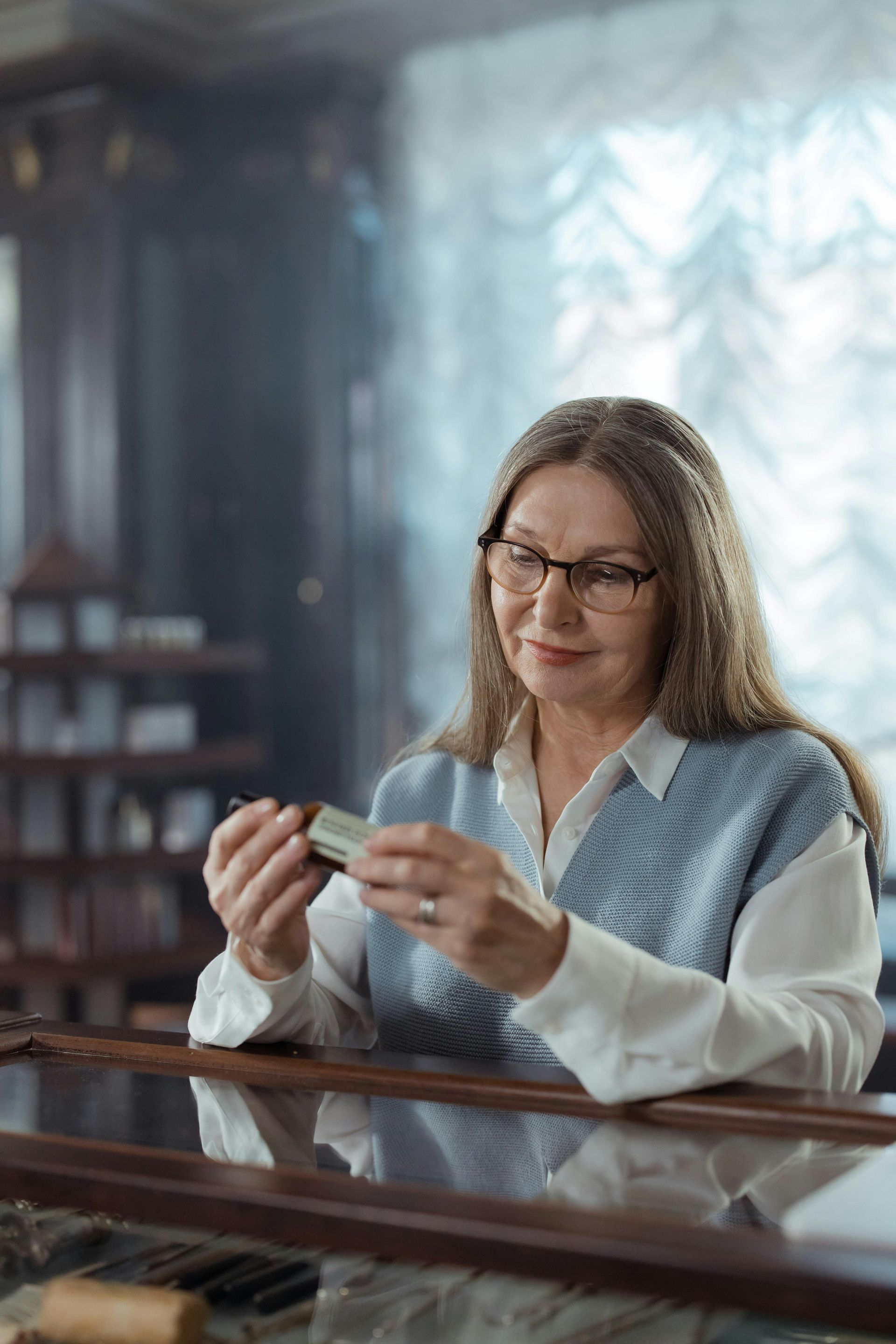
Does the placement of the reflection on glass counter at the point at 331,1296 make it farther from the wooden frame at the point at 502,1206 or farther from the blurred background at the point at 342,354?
the blurred background at the point at 342,354

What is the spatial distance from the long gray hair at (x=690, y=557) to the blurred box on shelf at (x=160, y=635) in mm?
3185

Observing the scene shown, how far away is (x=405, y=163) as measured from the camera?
4832 millimetres

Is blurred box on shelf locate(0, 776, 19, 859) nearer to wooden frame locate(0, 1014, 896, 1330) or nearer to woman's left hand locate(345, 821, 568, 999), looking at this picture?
wooden frame locate(0, 1014, 896, 1330)

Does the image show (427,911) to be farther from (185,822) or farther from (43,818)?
(185,822)

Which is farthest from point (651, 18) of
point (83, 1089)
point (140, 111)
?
point (83, 1089)

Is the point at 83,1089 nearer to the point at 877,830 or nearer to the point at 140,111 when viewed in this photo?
the point at 877,830

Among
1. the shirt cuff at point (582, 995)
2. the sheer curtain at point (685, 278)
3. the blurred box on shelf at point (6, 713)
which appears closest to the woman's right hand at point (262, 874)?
the shirt cuff at point (582, 995)

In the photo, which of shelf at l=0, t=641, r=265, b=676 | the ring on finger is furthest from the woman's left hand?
shelf at l=0, t=641, r=265, b=676

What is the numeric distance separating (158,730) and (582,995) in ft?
11.9

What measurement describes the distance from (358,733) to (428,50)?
2.48 metres

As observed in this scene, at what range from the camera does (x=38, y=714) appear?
438 cm

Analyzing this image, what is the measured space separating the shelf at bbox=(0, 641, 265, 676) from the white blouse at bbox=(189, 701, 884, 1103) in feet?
9.30

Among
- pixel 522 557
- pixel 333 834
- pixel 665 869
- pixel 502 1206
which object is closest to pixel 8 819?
pixel 522 557

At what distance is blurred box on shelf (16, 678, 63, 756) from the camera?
4375 mm
